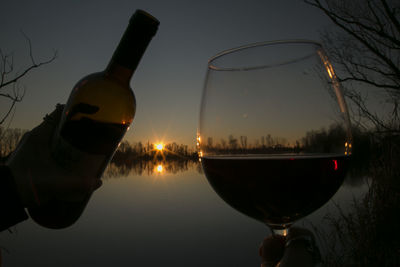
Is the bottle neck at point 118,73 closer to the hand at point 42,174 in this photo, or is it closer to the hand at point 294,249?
the hand at point 42,174

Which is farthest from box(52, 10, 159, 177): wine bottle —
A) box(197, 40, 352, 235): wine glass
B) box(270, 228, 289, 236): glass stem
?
box(270, 228, 289, 236): glass stem

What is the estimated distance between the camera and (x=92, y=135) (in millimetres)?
916

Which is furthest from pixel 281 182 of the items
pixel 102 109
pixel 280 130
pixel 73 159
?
pixel 102 109

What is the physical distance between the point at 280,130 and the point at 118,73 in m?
0.77

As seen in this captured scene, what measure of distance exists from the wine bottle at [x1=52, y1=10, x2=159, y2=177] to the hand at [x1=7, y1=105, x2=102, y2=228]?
0.09ft

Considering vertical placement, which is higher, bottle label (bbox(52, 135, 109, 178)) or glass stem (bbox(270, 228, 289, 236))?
bottle label (bbox(52, 135, 109, 178))

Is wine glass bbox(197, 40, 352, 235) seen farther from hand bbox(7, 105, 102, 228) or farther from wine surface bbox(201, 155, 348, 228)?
hand bbox(7, 105, 102, 228)

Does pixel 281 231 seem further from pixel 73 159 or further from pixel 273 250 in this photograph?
pixel 73 159

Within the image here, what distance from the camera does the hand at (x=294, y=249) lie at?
0.40 metres

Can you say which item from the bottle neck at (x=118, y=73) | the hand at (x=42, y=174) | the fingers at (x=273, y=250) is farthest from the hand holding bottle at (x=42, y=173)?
the fingers at (x=273, y=250)

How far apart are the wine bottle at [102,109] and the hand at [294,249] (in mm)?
622

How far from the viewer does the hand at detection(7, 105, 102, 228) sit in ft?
2.80

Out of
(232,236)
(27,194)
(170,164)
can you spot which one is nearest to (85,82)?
(27,194)

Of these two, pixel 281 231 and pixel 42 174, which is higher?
pixel 42 174
